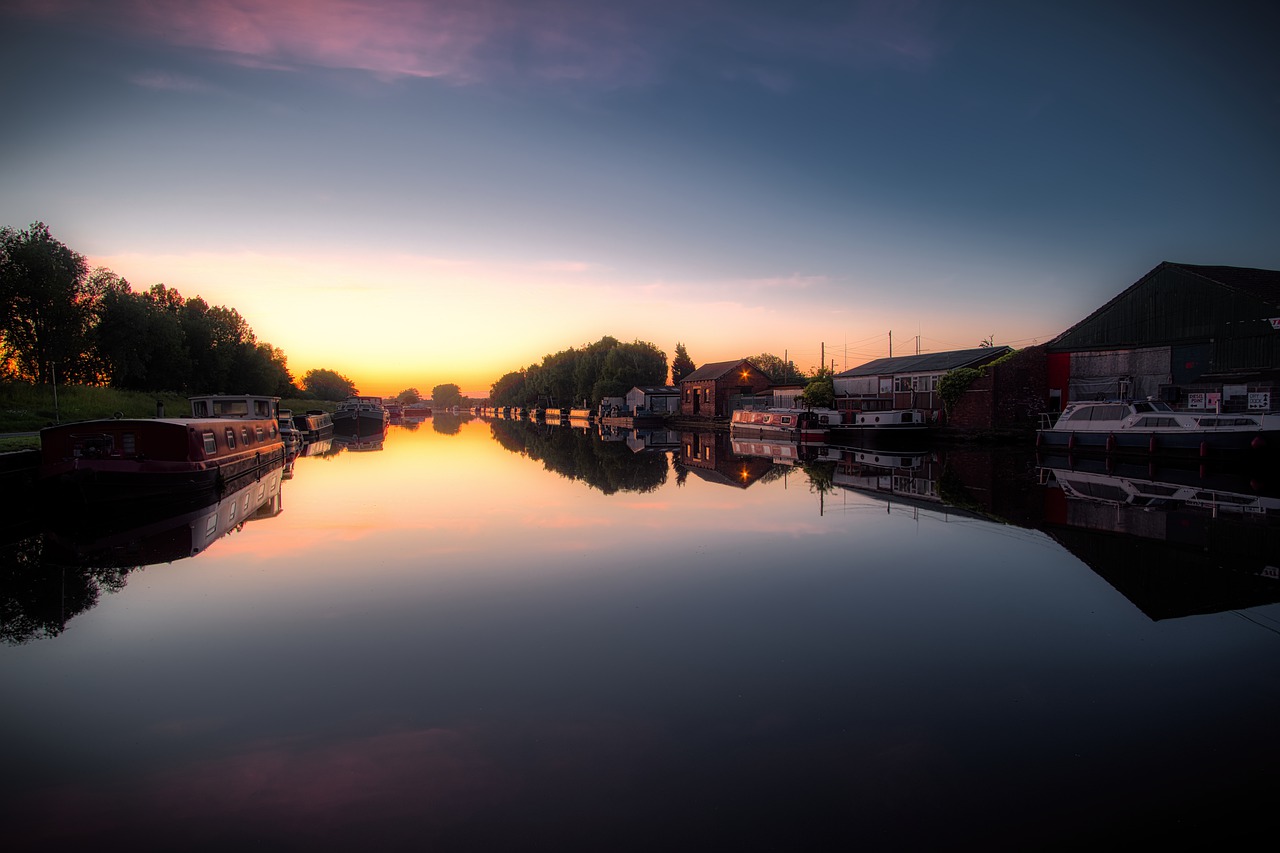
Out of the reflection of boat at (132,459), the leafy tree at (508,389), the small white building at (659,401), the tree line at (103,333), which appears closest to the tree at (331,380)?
the leafy tree at (508,389)

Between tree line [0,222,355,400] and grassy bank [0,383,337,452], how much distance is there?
4.61 feet

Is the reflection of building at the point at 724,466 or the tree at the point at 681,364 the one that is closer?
the reflection of building at the point at 724,466

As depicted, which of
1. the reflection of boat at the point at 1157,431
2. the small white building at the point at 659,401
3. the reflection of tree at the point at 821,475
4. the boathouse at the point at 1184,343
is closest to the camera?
the reflection of tree at the point at 821,475

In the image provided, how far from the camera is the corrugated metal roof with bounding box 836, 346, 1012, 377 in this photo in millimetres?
35219

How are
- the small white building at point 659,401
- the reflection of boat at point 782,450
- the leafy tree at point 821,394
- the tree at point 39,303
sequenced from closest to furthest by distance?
the reflection of boat at point 782,450
the tree at point 39,303
the leafy tree at point 821,394
the small white building at point 659,401

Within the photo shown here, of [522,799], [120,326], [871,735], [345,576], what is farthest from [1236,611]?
[120,326]

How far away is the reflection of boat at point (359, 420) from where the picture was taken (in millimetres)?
49312

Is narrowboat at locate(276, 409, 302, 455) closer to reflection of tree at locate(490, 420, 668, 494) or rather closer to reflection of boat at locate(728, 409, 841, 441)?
reflection of tree at locate(490, 420, 668, 494)

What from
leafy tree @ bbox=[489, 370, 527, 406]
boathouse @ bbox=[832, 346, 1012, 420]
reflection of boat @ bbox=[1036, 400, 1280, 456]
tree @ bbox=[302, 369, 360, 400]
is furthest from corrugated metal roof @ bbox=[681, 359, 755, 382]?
tree @ bbox=[302, 369, 360, 400]

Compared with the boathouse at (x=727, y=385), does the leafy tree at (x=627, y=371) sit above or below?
above

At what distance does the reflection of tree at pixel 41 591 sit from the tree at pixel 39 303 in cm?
3141

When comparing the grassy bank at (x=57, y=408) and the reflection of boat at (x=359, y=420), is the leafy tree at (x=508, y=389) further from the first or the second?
the grassy bank at (x=57, y=408)

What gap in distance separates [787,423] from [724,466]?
15652 mm

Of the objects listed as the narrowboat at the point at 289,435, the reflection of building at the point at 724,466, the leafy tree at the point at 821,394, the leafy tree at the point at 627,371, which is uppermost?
the leafy tree at the point at 627,371
